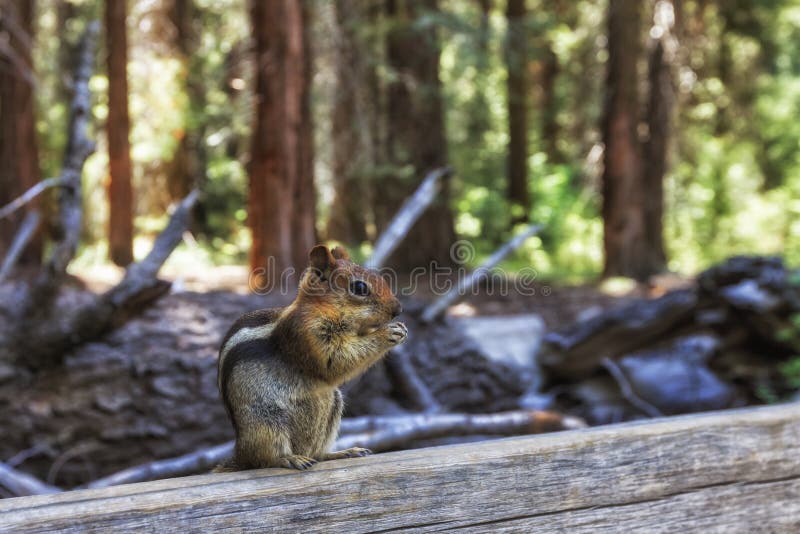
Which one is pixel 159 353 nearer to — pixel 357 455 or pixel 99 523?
pixel 357 455

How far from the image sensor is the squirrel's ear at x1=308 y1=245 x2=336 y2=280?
1677mm

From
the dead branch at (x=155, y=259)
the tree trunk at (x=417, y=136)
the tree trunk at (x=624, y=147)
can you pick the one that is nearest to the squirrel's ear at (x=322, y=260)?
the dead branch at (x=155, y=259)

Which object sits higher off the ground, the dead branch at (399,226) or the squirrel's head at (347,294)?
the squirrel's head at (347,294)

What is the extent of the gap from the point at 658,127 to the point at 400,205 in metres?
4.12

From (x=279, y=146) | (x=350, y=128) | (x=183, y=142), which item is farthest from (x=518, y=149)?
(x=279, y=146)

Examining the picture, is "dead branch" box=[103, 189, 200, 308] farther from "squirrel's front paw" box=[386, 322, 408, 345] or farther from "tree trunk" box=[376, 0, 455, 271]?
"tree trunk" box=[376, 0, 455, 271]

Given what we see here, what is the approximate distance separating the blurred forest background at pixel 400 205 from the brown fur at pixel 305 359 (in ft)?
4.56

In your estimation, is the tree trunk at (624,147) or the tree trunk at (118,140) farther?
the tree trunk at (624,147)

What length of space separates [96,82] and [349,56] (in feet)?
16.6

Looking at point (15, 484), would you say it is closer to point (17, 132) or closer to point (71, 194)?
point (71, 194)

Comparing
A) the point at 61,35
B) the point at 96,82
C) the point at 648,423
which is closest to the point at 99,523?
the point at 648,423

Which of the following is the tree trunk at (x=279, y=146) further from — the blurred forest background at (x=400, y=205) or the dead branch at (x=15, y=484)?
the dead branch at (x=15, y=484)

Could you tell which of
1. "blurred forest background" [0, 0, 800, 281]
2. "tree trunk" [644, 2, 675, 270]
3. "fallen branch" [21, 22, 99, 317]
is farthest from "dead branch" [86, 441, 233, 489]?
"tree trunk" [644, 2, 675, 270]

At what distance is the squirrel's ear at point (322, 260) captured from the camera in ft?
5.50
